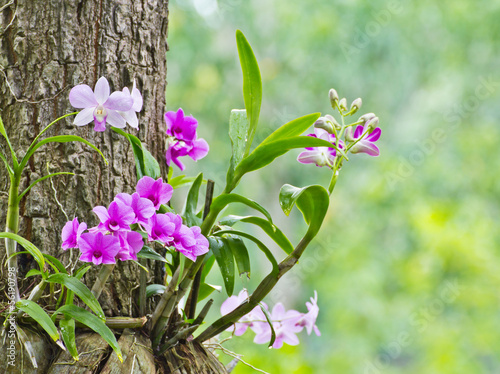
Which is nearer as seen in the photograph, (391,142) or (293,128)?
(293,128)

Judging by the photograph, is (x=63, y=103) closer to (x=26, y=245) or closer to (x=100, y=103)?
(x=100, y=103)

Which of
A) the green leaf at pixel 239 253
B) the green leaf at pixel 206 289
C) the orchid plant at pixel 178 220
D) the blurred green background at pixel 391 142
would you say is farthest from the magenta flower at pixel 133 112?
the blurred green background at pixel 391 142

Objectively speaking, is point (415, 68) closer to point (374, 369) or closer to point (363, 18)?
point (363, 18)

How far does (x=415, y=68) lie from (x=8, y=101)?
422cm

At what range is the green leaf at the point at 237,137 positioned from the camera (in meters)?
0.78

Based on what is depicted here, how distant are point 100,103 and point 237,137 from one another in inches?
8.1

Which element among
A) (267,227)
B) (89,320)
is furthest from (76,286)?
(267,227)

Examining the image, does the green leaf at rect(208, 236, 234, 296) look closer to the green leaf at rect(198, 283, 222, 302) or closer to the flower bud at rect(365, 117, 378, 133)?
the green leaf at rect(198, 283, 222, 302)

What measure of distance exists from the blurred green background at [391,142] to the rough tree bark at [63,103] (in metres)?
3.09

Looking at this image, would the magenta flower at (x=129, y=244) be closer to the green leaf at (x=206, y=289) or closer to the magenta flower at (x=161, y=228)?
the magenta flower at (x=161, y=228)

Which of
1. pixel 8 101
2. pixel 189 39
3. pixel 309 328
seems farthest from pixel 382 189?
pixel 8 101

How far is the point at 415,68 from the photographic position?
4547 mm

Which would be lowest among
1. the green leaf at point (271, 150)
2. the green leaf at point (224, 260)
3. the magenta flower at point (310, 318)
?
the magenta flower at point (310, 318)

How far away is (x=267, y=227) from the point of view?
A: 78cm
